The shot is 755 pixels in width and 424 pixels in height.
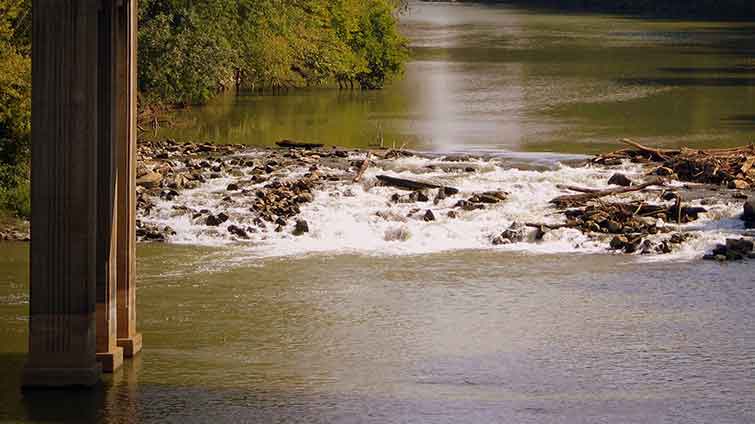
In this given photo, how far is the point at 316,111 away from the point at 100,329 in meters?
32.4

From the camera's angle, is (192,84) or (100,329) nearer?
(100,329)

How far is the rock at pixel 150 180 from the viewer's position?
3219 cm

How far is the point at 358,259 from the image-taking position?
26797mm

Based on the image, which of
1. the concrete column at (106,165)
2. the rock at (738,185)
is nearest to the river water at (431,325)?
the concrete column at (106,165)

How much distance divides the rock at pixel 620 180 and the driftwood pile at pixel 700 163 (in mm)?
1363

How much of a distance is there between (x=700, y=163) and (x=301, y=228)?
392 inches

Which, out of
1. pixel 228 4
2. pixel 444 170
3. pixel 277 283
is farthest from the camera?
pixel 228 4

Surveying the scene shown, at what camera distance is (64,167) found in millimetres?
16125

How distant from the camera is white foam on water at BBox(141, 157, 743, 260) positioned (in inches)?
1093

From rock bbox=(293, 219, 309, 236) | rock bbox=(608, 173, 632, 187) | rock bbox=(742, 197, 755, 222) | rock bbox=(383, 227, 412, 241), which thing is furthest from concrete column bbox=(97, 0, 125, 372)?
rock bbox=(608, 173, 632, 187)

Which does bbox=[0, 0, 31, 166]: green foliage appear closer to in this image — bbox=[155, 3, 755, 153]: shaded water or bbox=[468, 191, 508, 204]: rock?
bbox=[468, 191, 508, 204]: rock

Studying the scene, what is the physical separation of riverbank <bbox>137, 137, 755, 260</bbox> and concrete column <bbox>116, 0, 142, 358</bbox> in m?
9.62

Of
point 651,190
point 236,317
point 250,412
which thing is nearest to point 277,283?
point 236,317

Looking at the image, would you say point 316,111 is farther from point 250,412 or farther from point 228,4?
point 250,412
